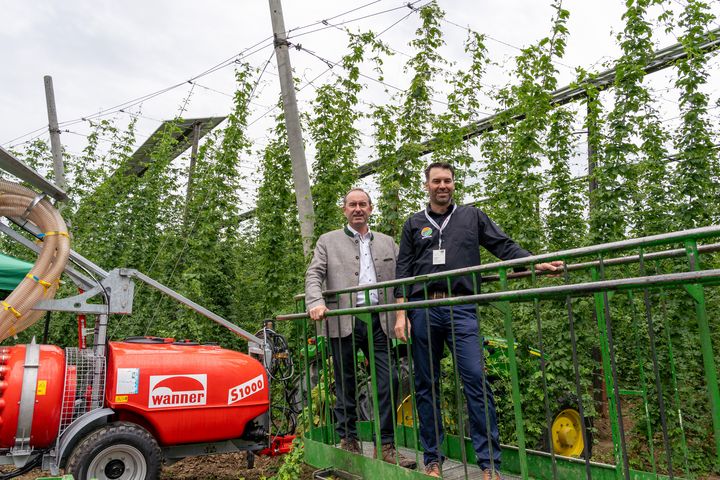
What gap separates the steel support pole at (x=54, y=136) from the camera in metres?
12.2

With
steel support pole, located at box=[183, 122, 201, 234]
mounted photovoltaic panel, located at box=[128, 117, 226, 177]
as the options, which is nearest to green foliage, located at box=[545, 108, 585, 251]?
steel support pole, located at box=[183, 122, 201, 234]

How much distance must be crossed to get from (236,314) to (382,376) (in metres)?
5.84

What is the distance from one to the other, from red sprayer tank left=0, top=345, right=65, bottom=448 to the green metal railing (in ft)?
6.16

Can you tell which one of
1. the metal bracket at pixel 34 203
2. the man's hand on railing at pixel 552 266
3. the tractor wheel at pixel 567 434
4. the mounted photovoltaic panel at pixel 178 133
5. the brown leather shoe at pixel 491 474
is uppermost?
the mounted photovoltaic panel at pixel 178 133

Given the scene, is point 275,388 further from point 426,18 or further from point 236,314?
point 426,18

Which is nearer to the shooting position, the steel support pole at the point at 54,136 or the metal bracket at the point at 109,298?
the metal bracket at the point at 109,298

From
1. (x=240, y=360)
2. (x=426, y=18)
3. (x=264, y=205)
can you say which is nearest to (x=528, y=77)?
(x=426, y=18)

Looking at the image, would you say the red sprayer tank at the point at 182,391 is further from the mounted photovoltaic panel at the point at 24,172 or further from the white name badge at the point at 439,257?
the white name badge at the point at 439,257

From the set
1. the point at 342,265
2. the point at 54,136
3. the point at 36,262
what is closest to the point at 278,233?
the point at 36,262

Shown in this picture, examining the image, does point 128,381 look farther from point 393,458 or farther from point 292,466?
point 393,458

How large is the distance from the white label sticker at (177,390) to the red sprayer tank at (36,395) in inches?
27.3

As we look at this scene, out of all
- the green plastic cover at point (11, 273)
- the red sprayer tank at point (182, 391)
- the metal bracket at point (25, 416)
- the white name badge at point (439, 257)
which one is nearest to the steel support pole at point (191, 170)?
the green plastic cover at point (11, 273)

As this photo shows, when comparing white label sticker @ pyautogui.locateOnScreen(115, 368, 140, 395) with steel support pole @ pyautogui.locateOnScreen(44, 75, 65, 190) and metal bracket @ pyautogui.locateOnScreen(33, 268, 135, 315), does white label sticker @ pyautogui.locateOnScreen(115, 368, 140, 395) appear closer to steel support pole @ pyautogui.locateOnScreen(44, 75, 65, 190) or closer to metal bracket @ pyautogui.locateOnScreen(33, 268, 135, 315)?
metal bracket @ pyautogui.locateOnScreen(33, 268, 135, 315)

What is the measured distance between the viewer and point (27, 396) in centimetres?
438
